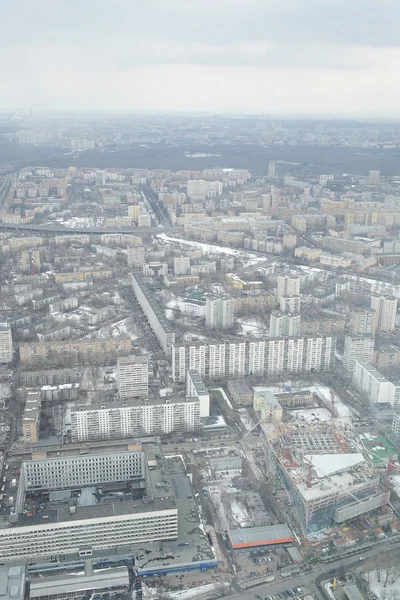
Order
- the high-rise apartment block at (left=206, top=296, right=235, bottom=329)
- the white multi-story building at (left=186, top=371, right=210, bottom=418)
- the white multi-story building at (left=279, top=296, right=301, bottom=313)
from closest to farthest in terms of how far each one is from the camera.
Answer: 1. the white multi-story building at (left=186, top=371, right=210, bottom=418)
2. the high-rise apartment block at (left=206, top=296, right=235, bottom=329)
3. the white multi-story building at (left=279, top=296, right=301, bottom=313)

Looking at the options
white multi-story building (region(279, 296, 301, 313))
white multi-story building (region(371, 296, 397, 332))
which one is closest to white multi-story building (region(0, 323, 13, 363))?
white multi-story building (region(279, 296, 301, 313))

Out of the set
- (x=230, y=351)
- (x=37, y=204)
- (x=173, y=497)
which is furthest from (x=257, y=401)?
(x=37, y=204)

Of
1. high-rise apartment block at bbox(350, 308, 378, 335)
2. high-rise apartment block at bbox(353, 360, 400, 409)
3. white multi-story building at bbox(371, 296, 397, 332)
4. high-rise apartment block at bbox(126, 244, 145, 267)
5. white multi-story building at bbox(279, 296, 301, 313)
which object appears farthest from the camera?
high-rise apartment block at bbox(126, 244, 145, 267)

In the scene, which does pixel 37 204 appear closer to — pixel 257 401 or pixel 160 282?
pixel 160 282

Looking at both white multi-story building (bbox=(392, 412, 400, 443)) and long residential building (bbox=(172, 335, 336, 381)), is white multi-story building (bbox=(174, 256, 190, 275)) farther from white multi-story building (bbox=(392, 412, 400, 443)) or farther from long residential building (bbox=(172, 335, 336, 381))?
white multi-story building (bbox=(392, 412, 400, 443))

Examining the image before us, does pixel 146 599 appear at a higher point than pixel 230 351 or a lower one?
lower

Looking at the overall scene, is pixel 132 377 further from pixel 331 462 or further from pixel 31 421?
pixel 331 462

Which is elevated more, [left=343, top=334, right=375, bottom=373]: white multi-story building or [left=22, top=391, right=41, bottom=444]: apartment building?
[left=343, top=334, right=375, bottom=373]: white multi-story building
